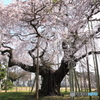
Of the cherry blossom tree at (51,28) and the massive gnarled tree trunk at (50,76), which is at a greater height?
the cherry blossom tree at (51,28)

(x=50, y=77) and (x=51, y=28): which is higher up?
(x=51, y=28)

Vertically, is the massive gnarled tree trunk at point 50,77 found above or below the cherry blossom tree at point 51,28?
below

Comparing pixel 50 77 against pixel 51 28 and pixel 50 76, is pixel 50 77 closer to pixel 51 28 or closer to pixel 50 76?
pixel 50 76

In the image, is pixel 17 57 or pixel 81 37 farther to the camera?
pixel 17 57

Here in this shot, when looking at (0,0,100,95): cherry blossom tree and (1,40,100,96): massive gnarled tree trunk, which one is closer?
(0,0,100,95): cherry blossom tree

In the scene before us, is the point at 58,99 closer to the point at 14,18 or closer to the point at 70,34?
the point at 70,34

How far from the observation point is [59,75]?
849 cm

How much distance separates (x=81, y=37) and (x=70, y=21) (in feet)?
3.32

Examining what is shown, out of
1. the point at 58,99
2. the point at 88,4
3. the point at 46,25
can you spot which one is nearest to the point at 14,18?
the point at 46,25

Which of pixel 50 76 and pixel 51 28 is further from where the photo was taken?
pixel 50 76

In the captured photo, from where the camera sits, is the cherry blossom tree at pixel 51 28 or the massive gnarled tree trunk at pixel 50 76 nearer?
the cherry blossom tree at pixel 51 28

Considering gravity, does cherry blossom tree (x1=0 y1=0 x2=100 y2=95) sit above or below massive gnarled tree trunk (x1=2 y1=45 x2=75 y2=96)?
above

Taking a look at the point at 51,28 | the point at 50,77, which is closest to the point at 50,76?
the point at 50,77

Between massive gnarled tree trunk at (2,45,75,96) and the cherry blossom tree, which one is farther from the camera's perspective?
massive gnarled tree trunk at (2,45,75,96)
